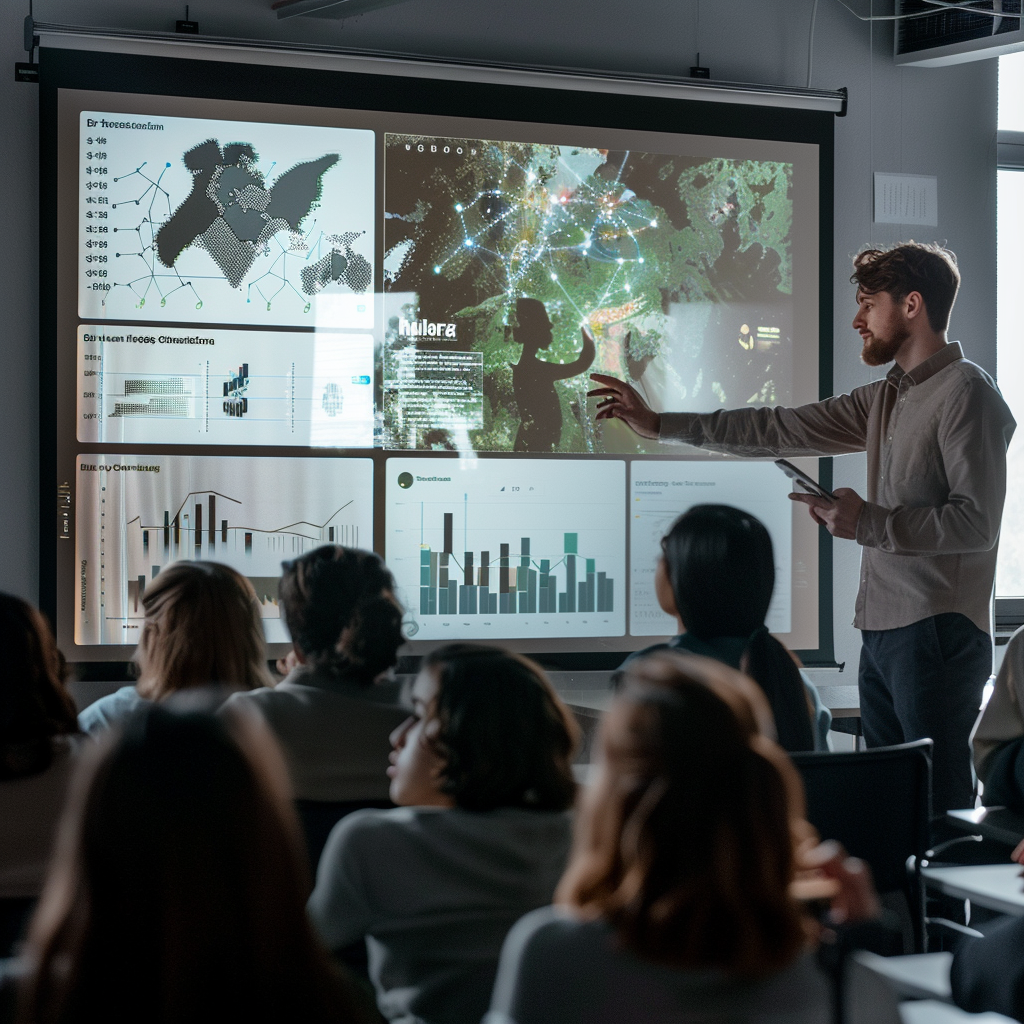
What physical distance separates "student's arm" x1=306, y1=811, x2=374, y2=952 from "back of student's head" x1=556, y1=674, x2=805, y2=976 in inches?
18.0

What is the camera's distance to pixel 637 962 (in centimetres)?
89

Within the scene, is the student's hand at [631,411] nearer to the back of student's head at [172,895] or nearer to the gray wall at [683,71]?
the gray wall at [683,71]

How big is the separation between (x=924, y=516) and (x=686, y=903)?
208 cm

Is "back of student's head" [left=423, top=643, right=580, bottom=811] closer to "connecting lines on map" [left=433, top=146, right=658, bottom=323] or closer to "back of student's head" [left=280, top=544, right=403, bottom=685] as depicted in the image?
"back of student's head" [left=280, top=544, right=403, bottom=685]

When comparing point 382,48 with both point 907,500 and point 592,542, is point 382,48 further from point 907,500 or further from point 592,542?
point 907,500

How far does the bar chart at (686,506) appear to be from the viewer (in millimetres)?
3744

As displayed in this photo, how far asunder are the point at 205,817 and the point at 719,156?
342cm

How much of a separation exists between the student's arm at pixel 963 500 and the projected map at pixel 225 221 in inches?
65.2

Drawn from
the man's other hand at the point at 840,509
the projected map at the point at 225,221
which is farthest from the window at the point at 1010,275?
the projected map at the point at 225,221

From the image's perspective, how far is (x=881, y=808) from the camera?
180cm

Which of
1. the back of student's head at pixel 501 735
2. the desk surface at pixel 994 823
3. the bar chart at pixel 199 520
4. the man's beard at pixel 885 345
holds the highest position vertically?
the man's beard at pixel 885 345

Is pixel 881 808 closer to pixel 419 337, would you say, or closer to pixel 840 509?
pixel 840 509

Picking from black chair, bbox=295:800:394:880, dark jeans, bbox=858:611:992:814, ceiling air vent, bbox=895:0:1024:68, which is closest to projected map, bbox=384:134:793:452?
ceiling air vent, bbox=895:0:1024:68

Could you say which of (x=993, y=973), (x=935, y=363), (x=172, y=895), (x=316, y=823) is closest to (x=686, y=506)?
(x=935, y=363)
